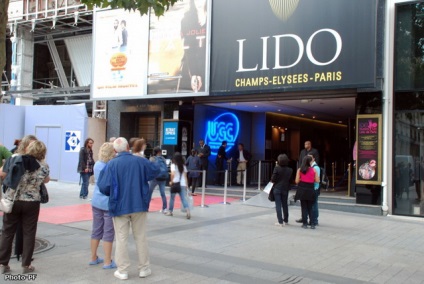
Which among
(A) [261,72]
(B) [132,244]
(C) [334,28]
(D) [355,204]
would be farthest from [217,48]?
(B) [132,244]

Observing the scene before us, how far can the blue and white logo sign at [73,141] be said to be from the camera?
17219 millimetres

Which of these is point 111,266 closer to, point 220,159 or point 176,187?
point 176,187

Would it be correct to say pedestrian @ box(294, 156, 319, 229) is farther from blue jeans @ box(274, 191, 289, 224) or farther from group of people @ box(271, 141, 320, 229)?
blue jeans @ box(274, 191, 289, 224)

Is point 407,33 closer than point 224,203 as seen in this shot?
Yes

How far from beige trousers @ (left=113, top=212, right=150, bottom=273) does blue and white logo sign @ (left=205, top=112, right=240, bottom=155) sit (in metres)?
Result: 11.6

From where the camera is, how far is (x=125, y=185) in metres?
5.38

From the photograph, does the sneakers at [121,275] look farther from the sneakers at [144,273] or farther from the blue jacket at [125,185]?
the blue jacket at [125,185]

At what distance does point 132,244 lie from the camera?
7.25 metres

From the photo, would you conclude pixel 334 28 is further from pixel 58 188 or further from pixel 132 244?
pixel 58 188

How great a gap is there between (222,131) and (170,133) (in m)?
2.69

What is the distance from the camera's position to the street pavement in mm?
5727

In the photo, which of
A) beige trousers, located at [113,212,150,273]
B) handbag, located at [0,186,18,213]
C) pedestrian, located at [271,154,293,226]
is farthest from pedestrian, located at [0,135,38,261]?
pedestrian, located at [271,154,293,226]

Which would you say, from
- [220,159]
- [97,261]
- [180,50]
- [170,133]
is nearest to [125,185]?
[97,261]

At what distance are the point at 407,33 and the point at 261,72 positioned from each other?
4.25 m
